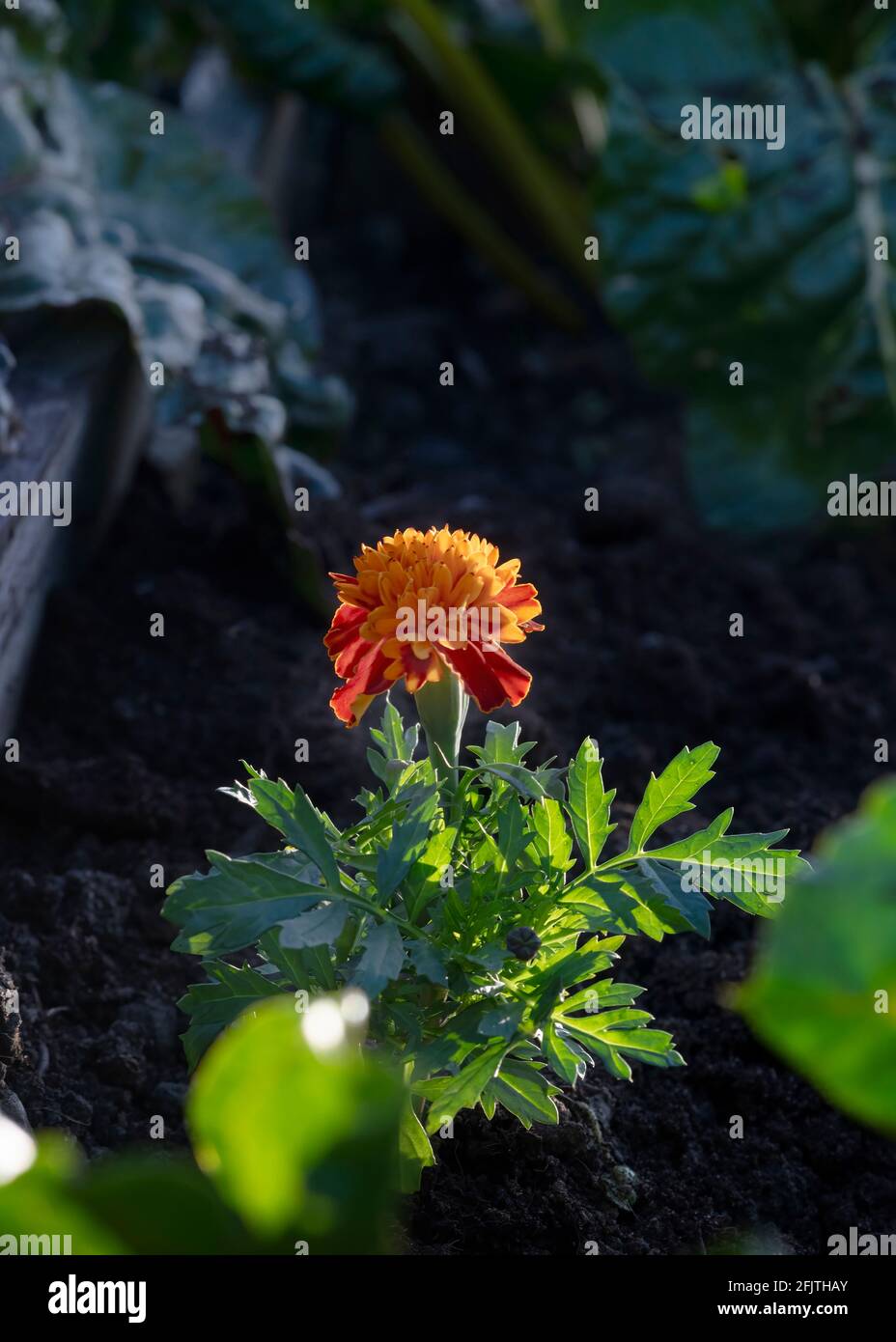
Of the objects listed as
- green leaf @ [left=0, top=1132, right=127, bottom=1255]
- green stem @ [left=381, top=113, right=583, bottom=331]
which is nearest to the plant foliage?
green leaf @ [left=0, top=1132, right=127, bottom=1255]

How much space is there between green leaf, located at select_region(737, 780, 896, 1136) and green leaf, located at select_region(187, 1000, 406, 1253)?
0.18 meters

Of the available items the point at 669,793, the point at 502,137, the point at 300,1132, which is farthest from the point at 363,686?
the point at 502,137

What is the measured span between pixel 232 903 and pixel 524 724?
1.05 m

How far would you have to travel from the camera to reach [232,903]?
127cm

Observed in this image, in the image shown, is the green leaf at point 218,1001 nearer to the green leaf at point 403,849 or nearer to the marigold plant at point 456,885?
the marigold plant at point 456,885

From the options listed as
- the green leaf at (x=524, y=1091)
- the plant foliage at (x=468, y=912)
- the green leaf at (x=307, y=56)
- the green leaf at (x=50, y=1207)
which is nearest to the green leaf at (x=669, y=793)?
the plant foliage at (x=468, y=912)

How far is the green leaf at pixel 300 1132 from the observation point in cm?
63

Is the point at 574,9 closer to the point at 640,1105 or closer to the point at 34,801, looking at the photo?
the point at 34,801

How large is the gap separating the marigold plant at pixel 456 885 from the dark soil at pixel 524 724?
265mm

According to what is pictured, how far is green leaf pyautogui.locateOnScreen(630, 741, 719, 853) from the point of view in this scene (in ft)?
4.65

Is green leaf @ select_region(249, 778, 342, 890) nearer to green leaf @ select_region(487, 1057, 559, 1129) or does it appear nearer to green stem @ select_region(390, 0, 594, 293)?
green leaf @ select_region(487, 1057, 559, 1129)

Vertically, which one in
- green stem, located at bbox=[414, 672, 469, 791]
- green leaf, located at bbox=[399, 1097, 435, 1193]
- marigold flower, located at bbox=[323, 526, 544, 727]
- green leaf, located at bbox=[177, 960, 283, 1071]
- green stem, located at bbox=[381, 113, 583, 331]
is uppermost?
green stem, located at bbox=[381, 113, 583, 331]
